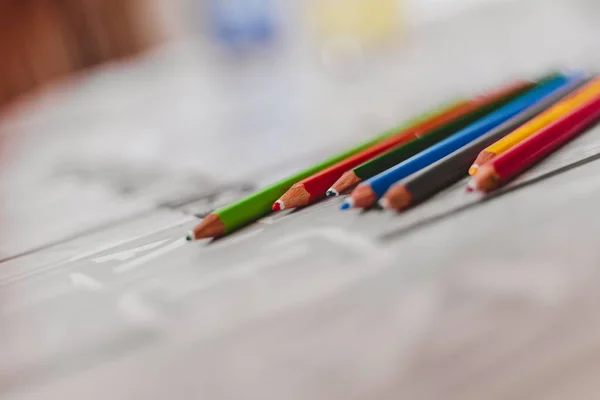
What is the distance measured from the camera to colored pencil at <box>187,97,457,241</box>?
1.08ft

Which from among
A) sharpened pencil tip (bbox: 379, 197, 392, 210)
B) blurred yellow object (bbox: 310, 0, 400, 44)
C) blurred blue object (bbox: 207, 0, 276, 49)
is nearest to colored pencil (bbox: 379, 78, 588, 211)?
sharpened pencil tip (bbox: 379, 197, 392, 210)

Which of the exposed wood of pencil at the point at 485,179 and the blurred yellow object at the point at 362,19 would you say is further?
the blurred yellow object at the point at 362,19

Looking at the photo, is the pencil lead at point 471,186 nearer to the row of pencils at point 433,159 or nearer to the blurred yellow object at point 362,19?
the row of pencils at point 433,159

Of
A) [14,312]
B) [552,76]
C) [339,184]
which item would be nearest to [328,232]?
[339,184]

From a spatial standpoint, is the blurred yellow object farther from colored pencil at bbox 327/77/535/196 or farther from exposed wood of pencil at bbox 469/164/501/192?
exposed wood of pencil at bbox 469/164/501/192

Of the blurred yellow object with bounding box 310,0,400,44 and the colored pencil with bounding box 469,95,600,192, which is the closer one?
the colored pencil with bounding box 469,95,600,192

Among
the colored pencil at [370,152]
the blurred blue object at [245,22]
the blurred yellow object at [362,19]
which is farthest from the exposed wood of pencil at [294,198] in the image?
the blurred blue object at [245,22]

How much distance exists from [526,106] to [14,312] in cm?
33

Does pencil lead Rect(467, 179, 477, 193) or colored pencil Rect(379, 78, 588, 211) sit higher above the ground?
colored pencil Rect(379, 78, 588, 211)

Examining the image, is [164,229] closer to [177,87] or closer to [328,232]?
[328,232]

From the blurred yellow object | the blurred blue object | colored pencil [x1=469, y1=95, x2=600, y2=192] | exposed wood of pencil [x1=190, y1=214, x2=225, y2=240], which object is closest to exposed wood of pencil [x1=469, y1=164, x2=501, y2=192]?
colored pencil [x1=469, y1=95, x2=600, y2=192]

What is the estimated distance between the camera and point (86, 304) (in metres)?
0.31

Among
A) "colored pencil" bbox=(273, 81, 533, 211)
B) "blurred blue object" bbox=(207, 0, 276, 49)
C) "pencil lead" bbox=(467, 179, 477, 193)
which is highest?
"blurred blue object" bbox=(207, 0, 276, 49)

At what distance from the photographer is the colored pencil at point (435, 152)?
1.05ft
